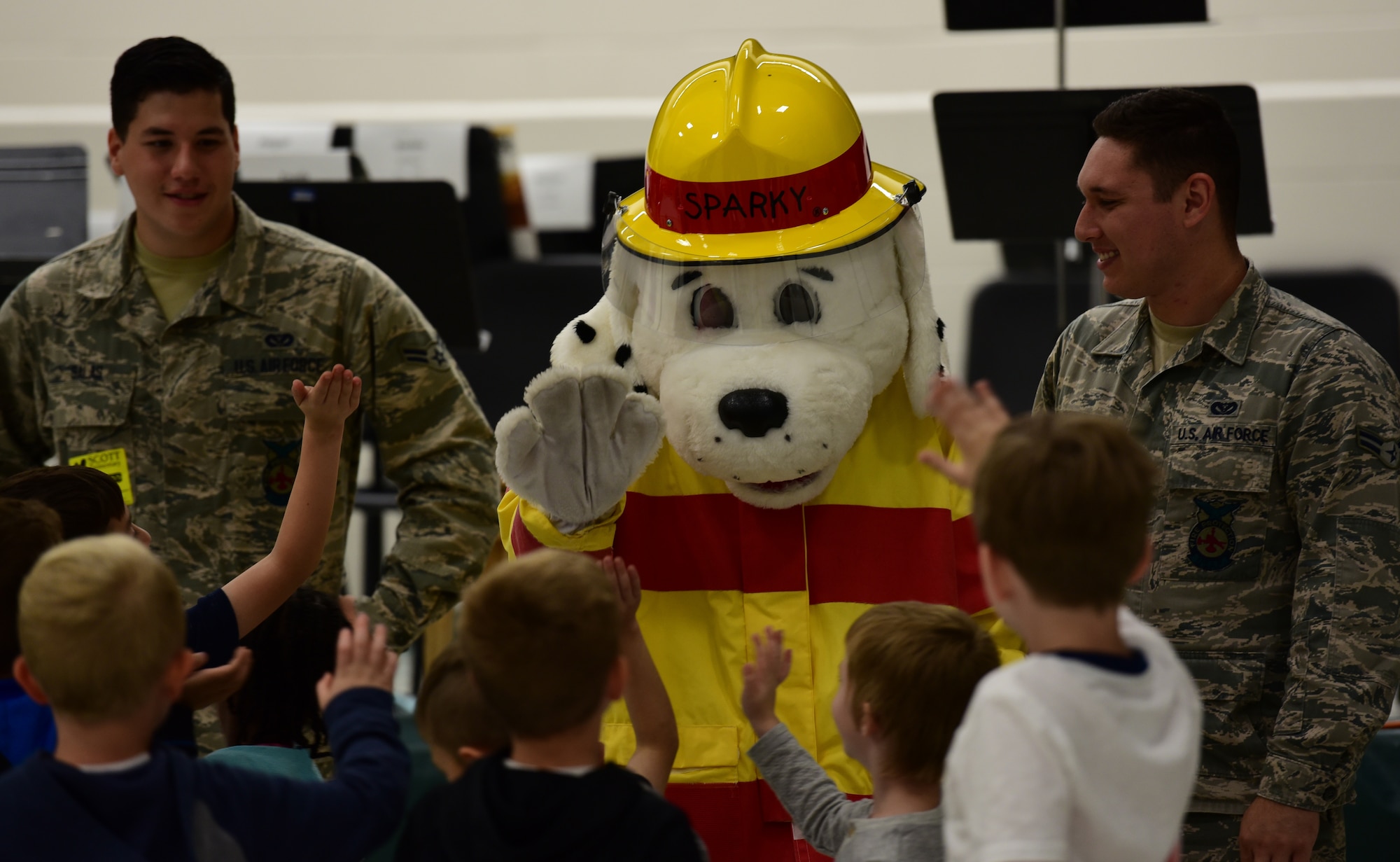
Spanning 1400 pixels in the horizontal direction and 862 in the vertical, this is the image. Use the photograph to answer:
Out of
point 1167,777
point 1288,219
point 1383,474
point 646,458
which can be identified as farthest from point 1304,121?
point 1167,777

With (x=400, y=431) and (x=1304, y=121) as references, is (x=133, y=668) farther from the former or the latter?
(x=1304, y=121)

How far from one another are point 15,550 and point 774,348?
3.54 ft

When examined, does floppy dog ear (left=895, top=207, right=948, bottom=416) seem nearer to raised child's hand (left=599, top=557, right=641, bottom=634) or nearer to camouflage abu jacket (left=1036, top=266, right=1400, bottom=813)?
camouflage abu jacket (left=1036, top=266, right=1400, bottom=813)

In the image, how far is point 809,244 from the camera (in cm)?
218

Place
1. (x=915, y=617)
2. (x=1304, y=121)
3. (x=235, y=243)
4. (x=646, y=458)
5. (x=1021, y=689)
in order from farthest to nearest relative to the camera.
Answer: (x=1304, y=121) < (x=235, y=243) < (x=646, y=458) < (x=915, y=617) < (x=1021, y=689)

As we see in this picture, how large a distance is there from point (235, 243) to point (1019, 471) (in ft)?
6.47

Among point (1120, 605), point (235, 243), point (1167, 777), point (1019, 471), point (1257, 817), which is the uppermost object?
point (235, 243)

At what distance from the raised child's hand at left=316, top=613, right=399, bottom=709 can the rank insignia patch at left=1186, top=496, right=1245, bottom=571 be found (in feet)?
4.30

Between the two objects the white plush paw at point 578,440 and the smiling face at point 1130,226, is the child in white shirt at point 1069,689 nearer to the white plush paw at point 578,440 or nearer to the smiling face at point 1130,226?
the white plush paw at point 578,440

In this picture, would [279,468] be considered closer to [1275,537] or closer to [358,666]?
[358,666]

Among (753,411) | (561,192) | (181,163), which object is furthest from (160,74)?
(561,192)

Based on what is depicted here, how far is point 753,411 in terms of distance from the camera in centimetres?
210

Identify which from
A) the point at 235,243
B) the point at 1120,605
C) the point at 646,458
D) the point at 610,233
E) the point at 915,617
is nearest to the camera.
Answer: the point at 1120,605

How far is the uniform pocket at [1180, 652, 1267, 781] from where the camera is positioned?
2.28 metres
